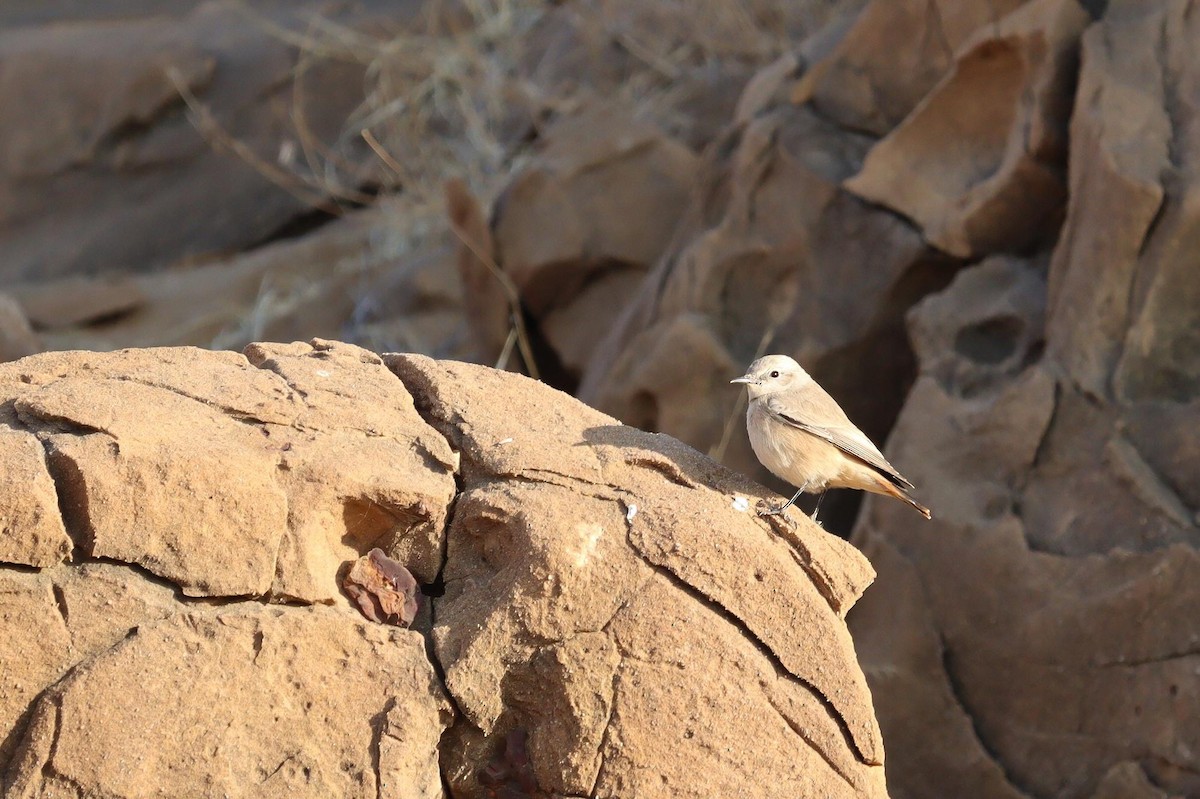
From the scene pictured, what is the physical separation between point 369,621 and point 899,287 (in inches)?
187

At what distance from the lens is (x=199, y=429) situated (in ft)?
11.6

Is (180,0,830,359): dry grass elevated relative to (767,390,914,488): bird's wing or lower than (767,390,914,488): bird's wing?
lower

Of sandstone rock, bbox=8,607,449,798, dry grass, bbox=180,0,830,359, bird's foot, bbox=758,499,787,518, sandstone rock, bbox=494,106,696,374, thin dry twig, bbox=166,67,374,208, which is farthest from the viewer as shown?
thin dry twig, bbox=166,67,374,208

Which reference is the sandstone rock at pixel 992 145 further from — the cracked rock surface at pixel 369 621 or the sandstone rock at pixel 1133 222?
the cracked rock surface at pixel 369 621

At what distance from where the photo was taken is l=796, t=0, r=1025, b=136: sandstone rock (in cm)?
775

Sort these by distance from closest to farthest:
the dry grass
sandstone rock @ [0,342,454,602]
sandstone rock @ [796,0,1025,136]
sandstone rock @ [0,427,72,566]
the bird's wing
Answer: sandstone rock @ [0,427,72,566] < sandstone rock @ [0,342,454,602] < the bird's wing < sandstone rock @ [796,0,1025,136] < the dry grass

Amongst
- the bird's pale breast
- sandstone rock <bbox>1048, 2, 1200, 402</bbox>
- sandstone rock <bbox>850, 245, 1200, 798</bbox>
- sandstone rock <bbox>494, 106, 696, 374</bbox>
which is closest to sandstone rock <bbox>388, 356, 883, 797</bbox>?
the bird's pale breast

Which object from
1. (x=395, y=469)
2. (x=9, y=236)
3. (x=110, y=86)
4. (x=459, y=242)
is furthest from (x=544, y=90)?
(x=395, y=469)

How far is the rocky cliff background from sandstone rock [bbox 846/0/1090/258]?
0.02 m

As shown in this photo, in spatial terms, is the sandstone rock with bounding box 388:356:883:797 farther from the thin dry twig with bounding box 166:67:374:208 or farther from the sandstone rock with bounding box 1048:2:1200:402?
the thin dry twig with bounding box 166:67:374:208

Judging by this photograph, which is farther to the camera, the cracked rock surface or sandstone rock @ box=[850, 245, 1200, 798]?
sandstone rock @ box=[850, 245, 1200, 798]

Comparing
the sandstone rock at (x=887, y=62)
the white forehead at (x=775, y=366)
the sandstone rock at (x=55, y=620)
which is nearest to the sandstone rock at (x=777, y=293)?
the sandstone rock at (x=887, y=62)

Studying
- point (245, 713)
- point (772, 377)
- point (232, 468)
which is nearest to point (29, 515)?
point (232, 468)

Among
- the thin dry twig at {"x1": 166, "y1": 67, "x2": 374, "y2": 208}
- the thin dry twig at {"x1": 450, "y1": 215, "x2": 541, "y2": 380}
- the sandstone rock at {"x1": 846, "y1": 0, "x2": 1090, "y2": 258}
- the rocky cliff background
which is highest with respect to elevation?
the sandstone rock at {"x1": 846, "y1": 0, "x2": 1090, "y2": 258}
